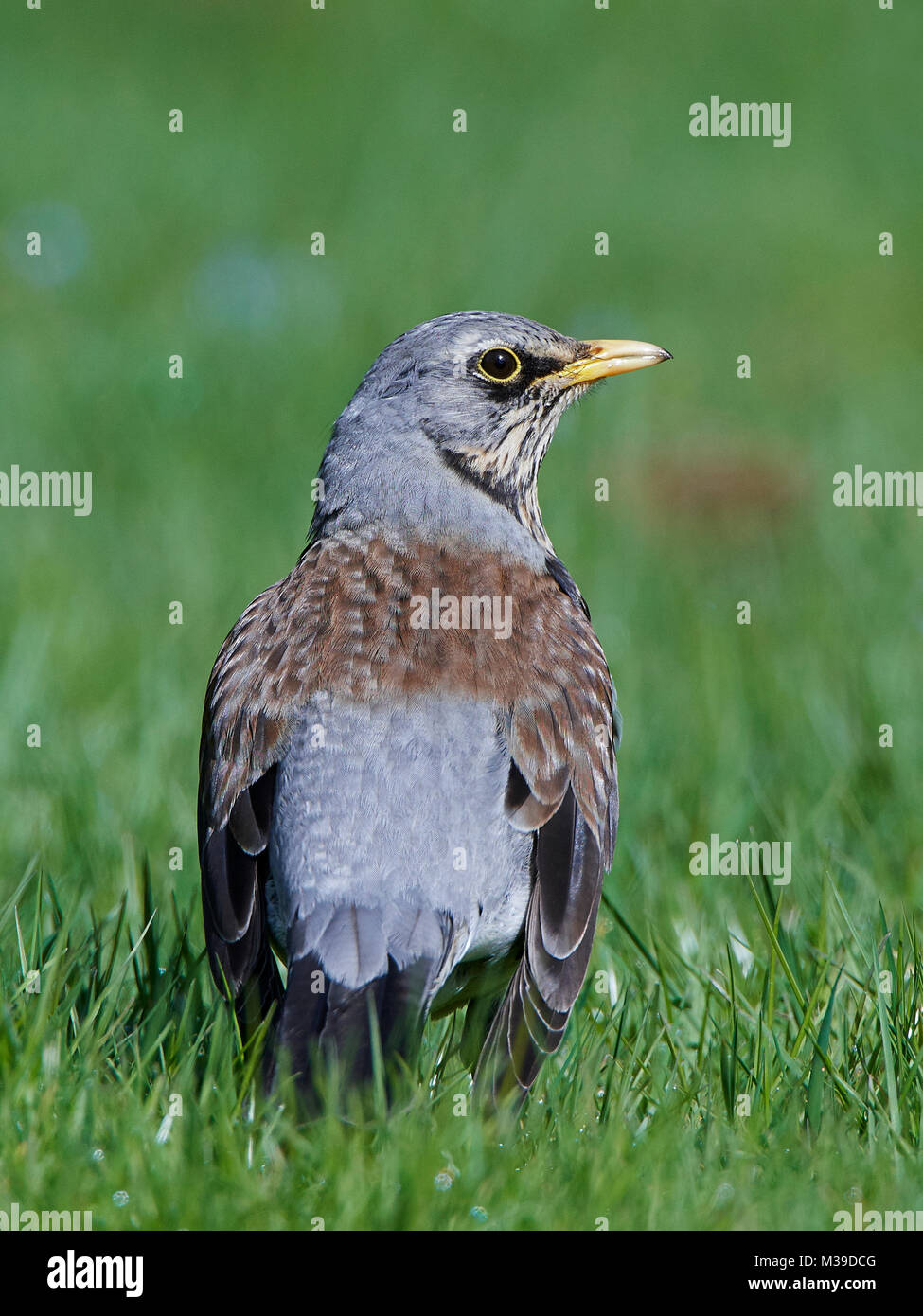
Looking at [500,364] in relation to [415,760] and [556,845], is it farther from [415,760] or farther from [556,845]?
[556,845]

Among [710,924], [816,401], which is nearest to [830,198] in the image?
[816,401]

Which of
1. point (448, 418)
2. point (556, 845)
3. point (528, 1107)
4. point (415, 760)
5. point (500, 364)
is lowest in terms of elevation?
point (528, 1107)

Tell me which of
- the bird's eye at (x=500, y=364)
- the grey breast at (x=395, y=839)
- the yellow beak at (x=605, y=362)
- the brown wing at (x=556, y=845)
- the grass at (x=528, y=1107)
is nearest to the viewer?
the grass at (x=528, y=1107)

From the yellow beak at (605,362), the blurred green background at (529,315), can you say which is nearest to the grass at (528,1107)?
the blurred green background at (529,315)

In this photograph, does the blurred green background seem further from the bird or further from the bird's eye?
the bird's eye

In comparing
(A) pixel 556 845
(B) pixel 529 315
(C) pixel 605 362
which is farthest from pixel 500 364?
(B) pixel 529 315

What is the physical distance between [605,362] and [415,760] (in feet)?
5.25

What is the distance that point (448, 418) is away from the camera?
489 centimetres

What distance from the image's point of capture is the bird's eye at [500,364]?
4.94m

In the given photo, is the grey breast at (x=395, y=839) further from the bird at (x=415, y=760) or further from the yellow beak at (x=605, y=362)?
the yellow beak at (x=605, y=362)

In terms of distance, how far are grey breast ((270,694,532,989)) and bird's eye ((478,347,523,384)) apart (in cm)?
117

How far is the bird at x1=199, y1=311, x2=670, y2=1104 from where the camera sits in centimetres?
397

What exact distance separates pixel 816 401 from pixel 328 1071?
10.0 m

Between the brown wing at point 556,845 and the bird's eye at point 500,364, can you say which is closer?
the brown wing at point 556,845
